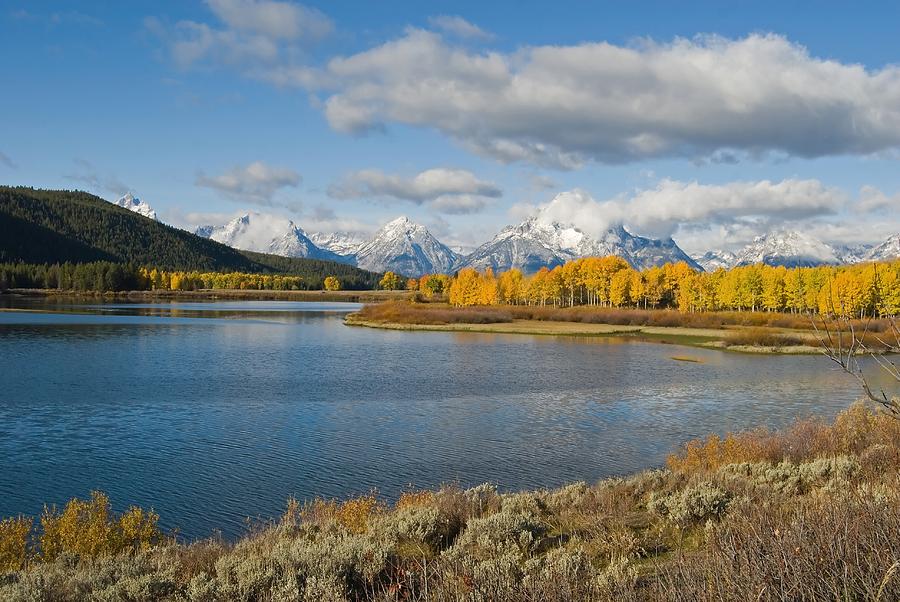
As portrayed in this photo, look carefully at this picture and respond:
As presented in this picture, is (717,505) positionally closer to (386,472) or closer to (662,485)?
(662,485)

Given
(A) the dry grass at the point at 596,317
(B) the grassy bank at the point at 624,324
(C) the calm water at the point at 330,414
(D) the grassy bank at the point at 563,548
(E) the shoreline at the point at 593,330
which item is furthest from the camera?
(A) the dry grass at the point at 596,317

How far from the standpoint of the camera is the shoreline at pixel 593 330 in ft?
300

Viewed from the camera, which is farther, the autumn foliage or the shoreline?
the shoreline

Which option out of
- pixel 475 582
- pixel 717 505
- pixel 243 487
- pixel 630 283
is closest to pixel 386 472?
pixel 243 487

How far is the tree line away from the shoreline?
28916 mm

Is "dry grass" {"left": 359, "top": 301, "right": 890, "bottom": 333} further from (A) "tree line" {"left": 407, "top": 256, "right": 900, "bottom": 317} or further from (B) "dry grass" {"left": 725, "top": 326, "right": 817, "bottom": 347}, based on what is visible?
(B) "dry grass" {"left": 725, "top": 326, "right": 817, "bottom": 347}

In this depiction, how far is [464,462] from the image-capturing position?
2742cm

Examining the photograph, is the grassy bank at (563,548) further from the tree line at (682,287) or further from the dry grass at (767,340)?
the tree line at (682,287)

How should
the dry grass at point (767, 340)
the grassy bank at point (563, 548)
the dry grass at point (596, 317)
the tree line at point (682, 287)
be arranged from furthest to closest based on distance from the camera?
the tree line at point (682, 287)
the dry grass at point (596, 317)
the dry grass at point (767, 340)
the grassy bank at point (563, 548)

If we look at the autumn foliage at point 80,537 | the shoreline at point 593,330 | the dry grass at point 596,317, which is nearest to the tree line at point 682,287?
the dry grass at point 596,317

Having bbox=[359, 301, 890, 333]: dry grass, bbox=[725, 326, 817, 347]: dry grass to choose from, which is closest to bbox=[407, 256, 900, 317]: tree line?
bbox=[359, 301, 890, 333]: dry grass

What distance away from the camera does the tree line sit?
12202cm

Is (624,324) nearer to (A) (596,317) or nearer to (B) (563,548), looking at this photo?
(A) (596,317)

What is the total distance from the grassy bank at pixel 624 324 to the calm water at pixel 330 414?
13.7 m
